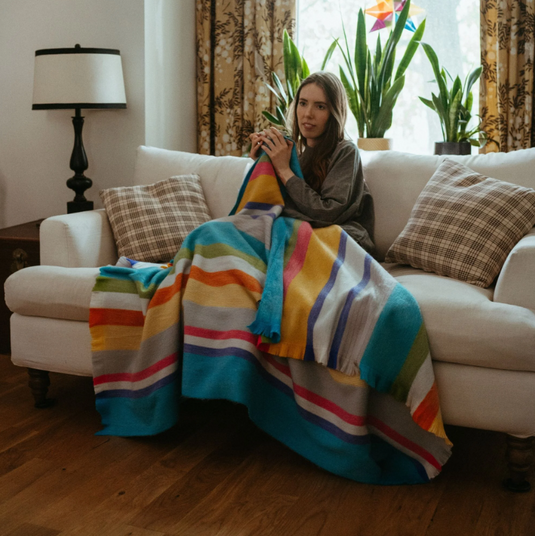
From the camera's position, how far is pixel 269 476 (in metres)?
1.76

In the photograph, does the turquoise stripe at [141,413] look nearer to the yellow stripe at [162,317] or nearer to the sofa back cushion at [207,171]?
the yellow stripe at [162,317]

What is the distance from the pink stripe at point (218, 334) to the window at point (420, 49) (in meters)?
2.32

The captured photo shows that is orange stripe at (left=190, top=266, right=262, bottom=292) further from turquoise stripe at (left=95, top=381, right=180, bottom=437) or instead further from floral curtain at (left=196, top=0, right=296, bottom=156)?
floral curtain at (left=196, top=0, right=296, bottom=156)

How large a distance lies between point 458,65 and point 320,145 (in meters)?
1.71

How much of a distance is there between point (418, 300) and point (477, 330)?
0.18 metres

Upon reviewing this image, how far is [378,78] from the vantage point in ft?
10.5

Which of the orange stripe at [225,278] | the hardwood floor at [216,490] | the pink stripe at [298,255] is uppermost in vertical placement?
the pink stripe at [298,255]

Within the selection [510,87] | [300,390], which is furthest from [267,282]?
[510,87]

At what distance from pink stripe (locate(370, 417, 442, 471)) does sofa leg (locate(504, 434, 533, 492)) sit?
0.19m

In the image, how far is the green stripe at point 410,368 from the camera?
1.68 metres

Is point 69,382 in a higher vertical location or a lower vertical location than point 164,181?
lower

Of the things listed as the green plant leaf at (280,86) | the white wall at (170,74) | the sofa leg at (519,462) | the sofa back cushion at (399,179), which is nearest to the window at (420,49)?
the green plant leaf at (280,86)

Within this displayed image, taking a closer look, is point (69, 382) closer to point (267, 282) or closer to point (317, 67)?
point (267, 282)

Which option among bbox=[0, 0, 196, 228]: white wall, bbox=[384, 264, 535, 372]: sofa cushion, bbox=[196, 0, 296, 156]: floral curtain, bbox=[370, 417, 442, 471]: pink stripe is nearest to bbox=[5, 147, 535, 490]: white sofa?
bbox=[384, 264, 535, 372]: sofa cushion
